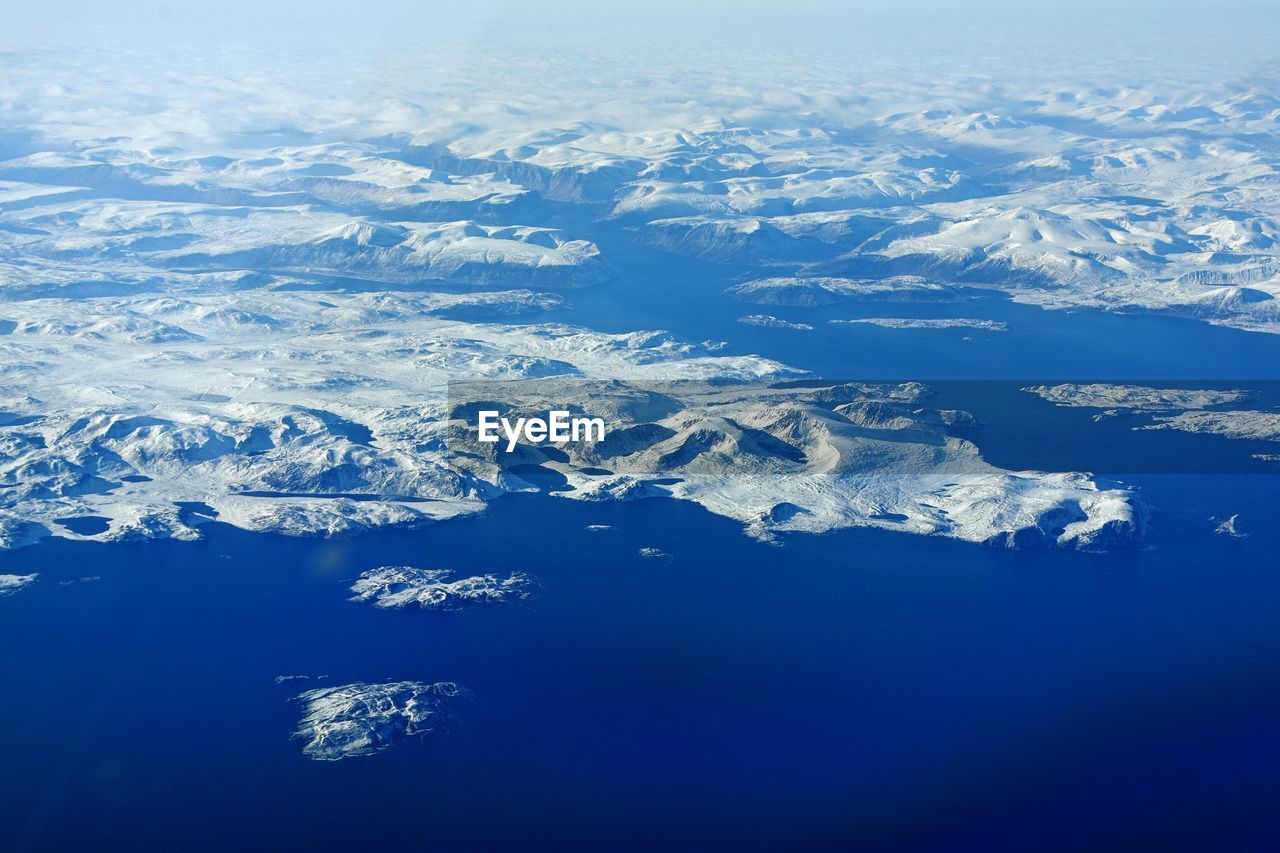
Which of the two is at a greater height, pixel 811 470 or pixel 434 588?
pixel 811 470

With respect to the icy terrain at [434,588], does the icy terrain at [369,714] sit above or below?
below

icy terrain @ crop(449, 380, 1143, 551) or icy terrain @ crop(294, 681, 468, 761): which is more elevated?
icy terrain @ crop(449, 380, 1143, 551)

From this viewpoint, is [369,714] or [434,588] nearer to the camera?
[369,714]

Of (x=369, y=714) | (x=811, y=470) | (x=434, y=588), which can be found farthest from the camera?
(x=811, y=470)

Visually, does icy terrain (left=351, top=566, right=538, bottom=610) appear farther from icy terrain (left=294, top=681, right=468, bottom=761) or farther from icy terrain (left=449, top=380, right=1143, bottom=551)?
icy terrain (left=449, top=380, right=1143, bottom=551)

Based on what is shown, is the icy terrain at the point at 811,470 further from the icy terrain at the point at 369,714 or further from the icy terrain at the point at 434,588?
the icy terrain at the point at 369,714

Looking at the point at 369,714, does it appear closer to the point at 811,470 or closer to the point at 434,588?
the point at 434,588

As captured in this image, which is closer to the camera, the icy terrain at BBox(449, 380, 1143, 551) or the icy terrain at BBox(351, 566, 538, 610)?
the icy terrain at BBox(351, 566, 538, 610)

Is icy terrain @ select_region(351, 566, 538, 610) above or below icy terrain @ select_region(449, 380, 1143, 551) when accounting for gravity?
below

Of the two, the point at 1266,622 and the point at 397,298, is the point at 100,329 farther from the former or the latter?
the point at 1266,622

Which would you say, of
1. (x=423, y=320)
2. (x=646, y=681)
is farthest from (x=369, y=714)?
(x=423, y=320)

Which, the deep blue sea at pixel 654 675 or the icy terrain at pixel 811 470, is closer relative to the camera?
the deep blue sea at pixel 654 675
